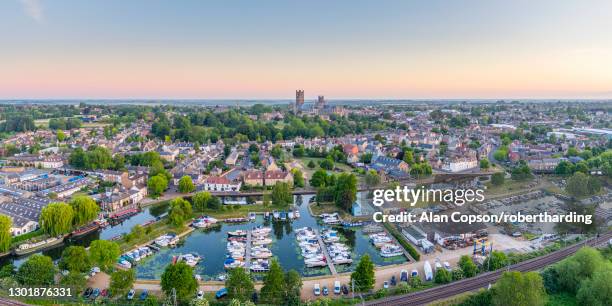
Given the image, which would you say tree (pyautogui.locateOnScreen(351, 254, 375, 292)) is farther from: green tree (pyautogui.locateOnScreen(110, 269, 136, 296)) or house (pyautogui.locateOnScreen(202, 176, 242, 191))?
house (pyautogui.locateOnScreen(202, 176, 242, 191))

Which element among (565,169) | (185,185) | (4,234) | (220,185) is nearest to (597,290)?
(565,169)

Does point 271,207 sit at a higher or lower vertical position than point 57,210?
lower

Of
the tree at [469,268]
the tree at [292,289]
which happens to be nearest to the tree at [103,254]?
the tree at [292,289]

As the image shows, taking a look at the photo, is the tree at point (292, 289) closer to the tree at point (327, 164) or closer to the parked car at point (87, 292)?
the parked car at point (87, 292)

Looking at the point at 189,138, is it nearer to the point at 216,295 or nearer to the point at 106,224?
the point at 106,224

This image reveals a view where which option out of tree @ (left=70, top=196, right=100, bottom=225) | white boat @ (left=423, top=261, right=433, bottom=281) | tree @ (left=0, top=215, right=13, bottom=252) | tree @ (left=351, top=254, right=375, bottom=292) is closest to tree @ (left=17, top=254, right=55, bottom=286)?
tree @ (left=0, top=215, right=13, bottom=252)

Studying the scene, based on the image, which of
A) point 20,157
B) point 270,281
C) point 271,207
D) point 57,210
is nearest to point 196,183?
point 271,207

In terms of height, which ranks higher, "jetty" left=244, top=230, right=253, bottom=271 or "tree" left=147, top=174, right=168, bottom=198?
"tree" left=147, top=174, right=168, bottom=198
